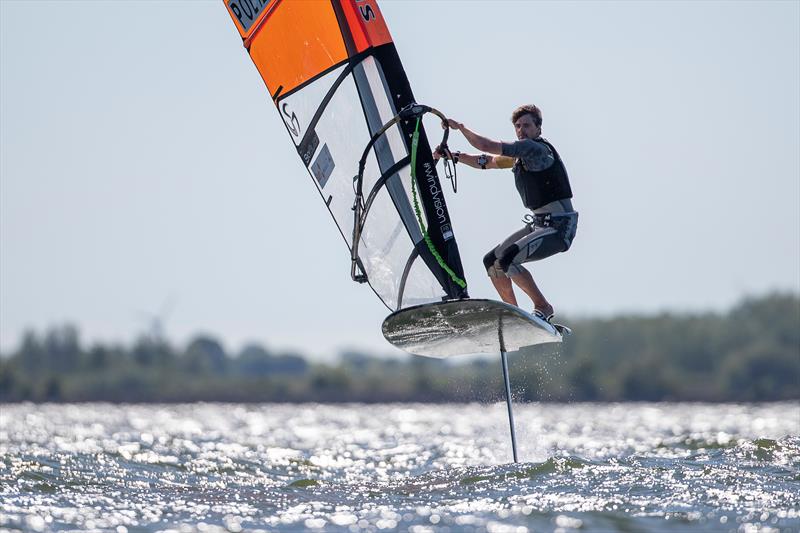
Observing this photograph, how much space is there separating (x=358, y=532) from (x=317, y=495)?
1.80 metres

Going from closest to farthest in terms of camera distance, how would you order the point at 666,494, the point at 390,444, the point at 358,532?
the point at 358,532, the point at 666,494, the point at 390,444

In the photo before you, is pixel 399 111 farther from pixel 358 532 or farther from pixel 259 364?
pixel 259 364

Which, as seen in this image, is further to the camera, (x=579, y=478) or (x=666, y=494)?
(x=579, y=478)

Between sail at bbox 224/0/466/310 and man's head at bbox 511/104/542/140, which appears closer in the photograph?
man's head at bbox 511/104/542/140

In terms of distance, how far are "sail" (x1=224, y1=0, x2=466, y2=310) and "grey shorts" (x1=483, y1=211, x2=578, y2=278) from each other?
1.45 ft

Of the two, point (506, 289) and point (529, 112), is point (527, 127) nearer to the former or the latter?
point (529, 112)

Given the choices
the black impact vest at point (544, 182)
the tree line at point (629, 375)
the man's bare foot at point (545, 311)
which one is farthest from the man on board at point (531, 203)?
the tree line at point (629, 375)

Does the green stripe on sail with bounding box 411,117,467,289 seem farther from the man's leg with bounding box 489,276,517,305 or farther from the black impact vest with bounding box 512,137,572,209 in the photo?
the black impact vest with bounding box 512,137,572,209

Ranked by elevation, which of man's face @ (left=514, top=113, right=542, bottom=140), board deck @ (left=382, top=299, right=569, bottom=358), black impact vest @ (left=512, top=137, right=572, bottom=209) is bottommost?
board deck @ (left=382, top=299, right=569, bottom=358)

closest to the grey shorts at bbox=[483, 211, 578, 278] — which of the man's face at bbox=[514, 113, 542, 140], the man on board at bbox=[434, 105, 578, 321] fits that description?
the man on board at bbox=[434, 105, 578, 321]

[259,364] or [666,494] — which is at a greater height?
[259,364]

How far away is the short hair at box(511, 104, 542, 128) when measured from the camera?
8.80 meters

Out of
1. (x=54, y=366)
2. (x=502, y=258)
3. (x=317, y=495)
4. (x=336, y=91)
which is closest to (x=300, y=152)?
(x=336, y=91)

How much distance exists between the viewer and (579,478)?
8.38 meters
